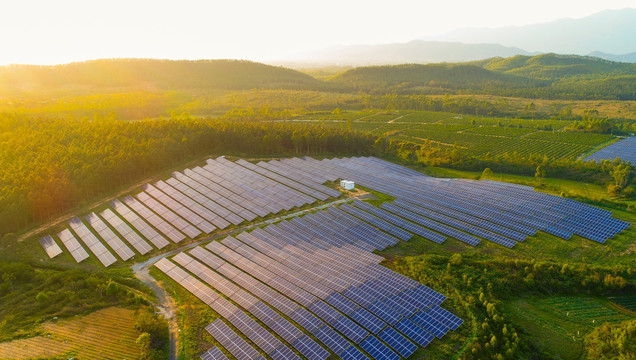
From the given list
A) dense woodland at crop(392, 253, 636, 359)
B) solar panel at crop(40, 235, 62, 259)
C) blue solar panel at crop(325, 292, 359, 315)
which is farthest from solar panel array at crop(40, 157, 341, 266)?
dense woodland at crop(392, 253, 636, 359)

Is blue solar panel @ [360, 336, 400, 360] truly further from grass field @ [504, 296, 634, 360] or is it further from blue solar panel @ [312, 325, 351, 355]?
grass field @ [504, 296, 634, 360]

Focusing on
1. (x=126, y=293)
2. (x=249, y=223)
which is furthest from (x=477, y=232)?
(x=126, y=293)

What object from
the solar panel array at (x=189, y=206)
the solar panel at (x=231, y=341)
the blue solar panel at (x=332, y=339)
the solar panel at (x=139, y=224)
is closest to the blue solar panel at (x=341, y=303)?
the blue solar panel at (x=332, y=339)

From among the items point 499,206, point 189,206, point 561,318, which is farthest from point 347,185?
point 561,318

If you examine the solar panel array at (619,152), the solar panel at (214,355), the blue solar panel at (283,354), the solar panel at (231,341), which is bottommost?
the solar panel array at (619,152)

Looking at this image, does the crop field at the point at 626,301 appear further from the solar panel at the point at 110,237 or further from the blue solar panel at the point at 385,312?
the solar panel at the point at 110,237
